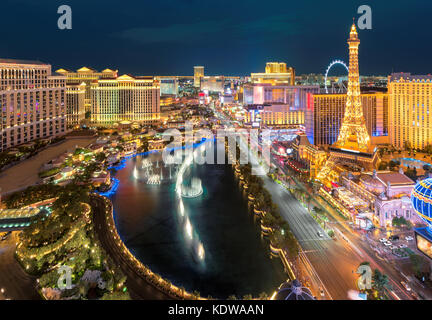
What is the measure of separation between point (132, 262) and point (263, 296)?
19.1 ft

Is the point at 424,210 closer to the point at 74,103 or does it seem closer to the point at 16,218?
the point at 16,218

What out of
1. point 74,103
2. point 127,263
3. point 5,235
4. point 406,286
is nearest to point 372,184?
point 406,286

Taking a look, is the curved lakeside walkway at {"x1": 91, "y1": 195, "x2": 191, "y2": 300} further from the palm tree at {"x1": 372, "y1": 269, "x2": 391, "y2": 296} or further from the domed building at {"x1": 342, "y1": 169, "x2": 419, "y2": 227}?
the domed building at {"x1": 342, "y1": 169, "x2": 419, "y2": 227}

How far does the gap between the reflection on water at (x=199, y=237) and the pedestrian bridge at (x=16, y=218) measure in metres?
4.18

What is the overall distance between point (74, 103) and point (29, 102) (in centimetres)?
1472

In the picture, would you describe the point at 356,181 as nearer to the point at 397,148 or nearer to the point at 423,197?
the point at 423,197

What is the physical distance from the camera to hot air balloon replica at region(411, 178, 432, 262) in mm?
10797

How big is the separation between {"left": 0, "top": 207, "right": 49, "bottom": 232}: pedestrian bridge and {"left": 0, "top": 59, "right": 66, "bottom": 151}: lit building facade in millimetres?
14738

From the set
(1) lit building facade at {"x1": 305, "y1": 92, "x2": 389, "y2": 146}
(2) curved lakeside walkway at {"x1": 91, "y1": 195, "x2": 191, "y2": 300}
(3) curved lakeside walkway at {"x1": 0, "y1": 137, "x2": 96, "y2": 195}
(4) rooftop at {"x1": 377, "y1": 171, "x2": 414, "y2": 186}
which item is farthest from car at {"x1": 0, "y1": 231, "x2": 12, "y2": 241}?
(1) lit building facade at {"x1": 305, "y1": 92, "x2": 389, "y2": 146}

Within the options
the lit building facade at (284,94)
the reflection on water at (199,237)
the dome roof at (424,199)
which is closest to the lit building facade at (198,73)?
the lit building facade at (284,94)

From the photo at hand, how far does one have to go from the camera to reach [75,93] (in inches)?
1719

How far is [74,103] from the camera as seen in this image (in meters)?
44.2
